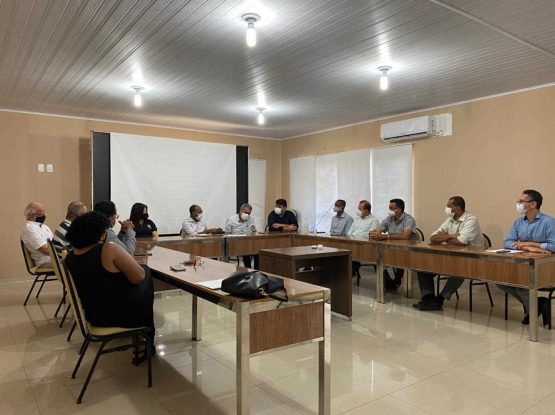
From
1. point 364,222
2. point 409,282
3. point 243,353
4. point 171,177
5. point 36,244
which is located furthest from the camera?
point 171,177

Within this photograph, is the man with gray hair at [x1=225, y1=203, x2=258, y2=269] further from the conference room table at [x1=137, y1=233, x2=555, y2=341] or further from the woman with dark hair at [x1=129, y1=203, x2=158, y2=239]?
the woman with dark hair at [x1=129, y1=203, x2=158, y2=239]

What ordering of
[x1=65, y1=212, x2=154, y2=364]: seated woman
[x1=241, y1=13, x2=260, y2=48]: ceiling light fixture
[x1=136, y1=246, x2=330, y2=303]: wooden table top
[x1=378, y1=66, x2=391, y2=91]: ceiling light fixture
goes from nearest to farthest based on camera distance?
1. [x1=136, y1=246, x2=330, y2=303]: wooden table top
2. [x1=65, y1=212, x2=154, y2=364]: seated woman
3. [x1=241, y1=13, x2=260, y2=48]: ceiling light fixture
4. [x1=378, y1=66, x2=391, y2=91]: ceiling light fixture

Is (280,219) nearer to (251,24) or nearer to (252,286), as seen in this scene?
(251,24)

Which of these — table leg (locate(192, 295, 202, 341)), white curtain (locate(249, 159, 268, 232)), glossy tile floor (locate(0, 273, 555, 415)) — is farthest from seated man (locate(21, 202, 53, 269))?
white curtain (locate(249, 159, 268, 232))

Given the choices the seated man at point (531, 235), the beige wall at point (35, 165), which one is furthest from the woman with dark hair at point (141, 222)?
the seated man at point (531, 235)

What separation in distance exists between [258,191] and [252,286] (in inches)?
251

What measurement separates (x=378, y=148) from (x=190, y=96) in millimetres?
3111

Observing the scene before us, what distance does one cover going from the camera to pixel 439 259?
3986 millimetres

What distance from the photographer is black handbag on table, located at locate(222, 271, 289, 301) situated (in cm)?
193

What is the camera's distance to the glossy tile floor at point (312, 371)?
2.33m

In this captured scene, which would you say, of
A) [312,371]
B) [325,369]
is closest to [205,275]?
[325,369]

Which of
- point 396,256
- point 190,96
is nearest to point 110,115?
point 190,96

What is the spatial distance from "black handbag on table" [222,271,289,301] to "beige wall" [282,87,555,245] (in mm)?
4089

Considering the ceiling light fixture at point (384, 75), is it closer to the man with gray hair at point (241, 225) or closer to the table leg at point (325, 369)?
the table leg at point (325, 369)
